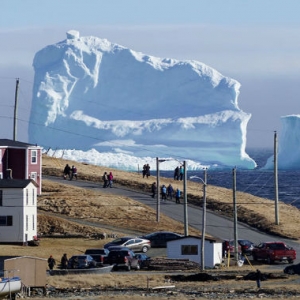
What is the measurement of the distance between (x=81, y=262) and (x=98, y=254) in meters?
2.54

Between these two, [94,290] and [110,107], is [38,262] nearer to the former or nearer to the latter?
[94,290]

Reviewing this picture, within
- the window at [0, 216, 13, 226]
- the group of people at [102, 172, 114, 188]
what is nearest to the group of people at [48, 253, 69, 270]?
the window at [0, 216, 13, 226]

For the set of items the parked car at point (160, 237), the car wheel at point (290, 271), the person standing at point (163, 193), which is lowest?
the car wheel at point (290, 271)

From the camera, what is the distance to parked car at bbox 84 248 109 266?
5228 centimetres

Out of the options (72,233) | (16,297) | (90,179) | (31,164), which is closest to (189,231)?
(72,233)

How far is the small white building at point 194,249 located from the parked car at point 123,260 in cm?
384

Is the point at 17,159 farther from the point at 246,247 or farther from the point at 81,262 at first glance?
the point at 81,262

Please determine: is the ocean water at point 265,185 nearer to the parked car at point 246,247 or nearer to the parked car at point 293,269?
the parked car at point 246,247

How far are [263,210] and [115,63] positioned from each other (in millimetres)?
77805

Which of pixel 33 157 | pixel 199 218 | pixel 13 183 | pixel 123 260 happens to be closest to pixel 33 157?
pixel 33 157

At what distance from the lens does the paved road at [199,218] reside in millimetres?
65375

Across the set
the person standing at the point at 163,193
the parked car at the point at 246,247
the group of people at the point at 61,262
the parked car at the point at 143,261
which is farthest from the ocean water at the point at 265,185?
the group of people at the point at 61,262

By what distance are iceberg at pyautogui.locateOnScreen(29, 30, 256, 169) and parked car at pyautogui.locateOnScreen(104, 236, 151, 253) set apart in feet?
258

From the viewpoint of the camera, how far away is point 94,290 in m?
44.2
